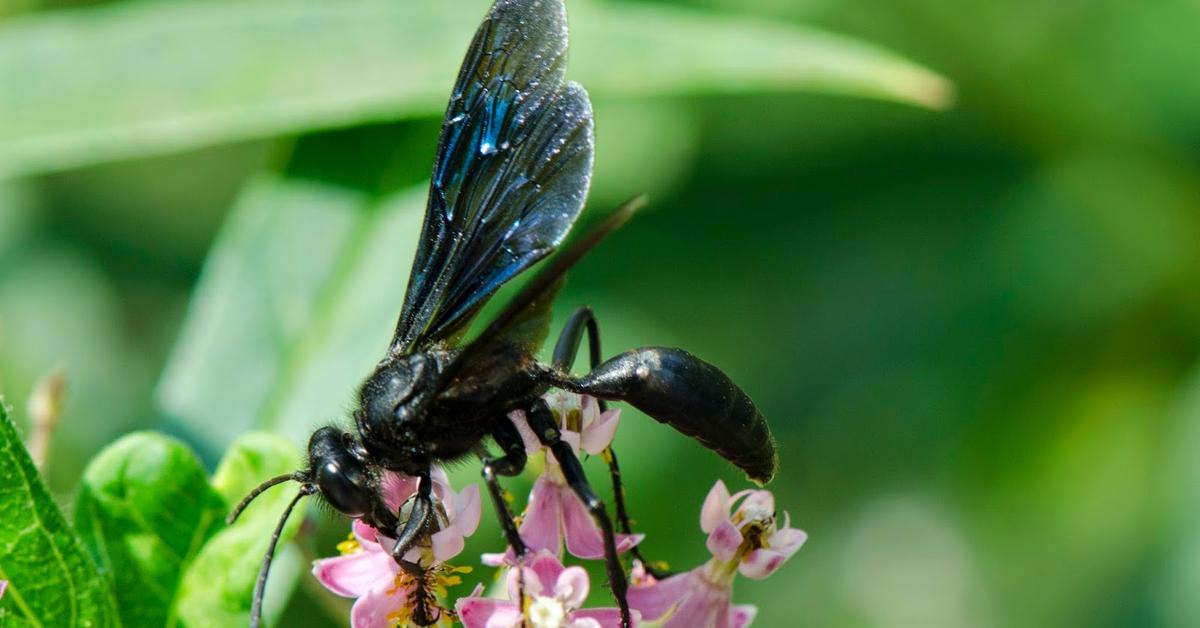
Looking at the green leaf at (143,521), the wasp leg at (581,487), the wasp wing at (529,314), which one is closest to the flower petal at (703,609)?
the wasp leg at (581,487)

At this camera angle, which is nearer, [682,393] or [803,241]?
[682,393]

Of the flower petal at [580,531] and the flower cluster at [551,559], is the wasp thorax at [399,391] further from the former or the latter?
the flower petal at [580,531]

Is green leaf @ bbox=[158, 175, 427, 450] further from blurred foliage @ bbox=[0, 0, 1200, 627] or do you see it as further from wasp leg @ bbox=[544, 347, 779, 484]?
wasp leg @ bbox=[544, 347, 779, 484]

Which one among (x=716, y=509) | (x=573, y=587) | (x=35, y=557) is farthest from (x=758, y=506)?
(x=35, y=557)

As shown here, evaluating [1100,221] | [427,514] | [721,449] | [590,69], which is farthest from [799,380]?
[427,514]

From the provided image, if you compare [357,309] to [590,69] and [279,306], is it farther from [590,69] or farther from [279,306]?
[590,69]

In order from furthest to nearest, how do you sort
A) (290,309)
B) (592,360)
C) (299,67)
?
(299,67)
(290,309)
(592,360)

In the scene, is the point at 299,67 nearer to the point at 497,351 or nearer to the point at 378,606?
the point at 497,351
